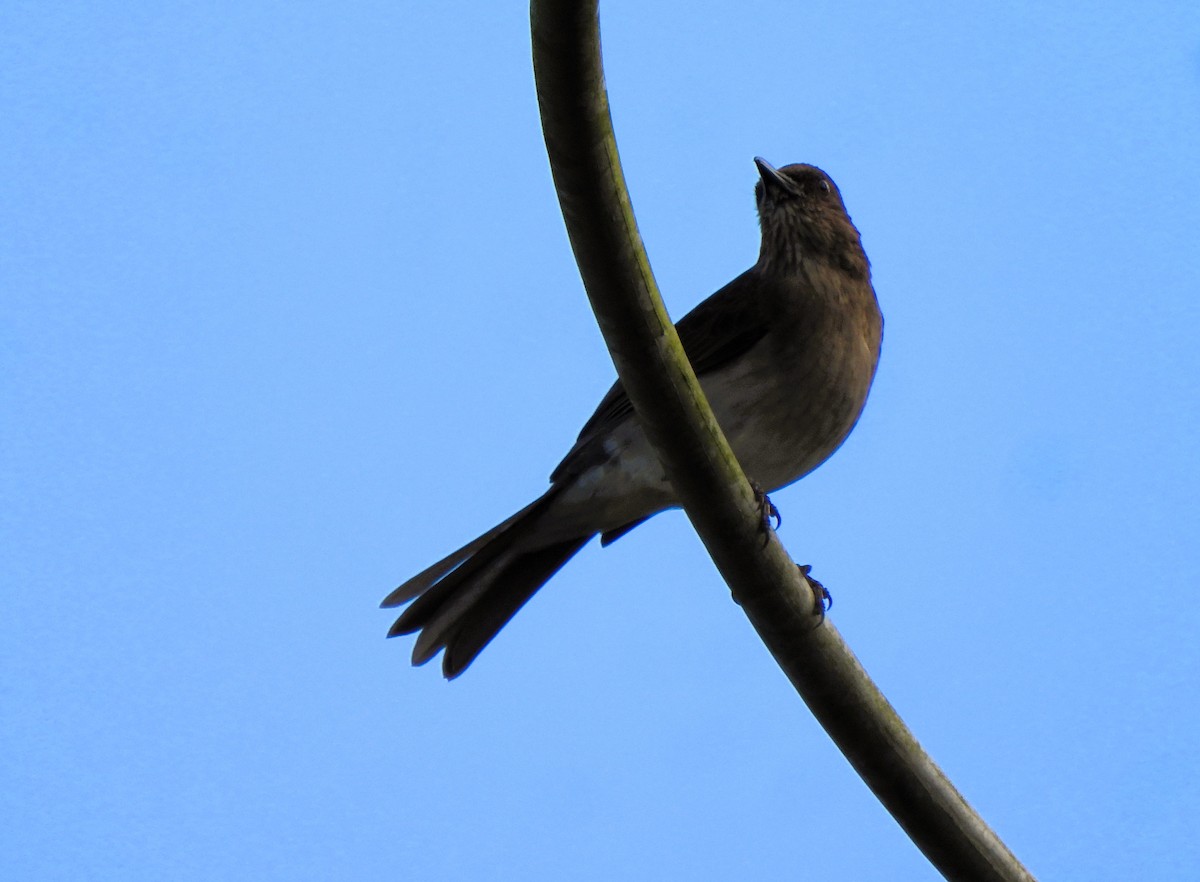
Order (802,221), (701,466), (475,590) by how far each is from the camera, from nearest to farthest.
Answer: (701,466) < (475,590) < (802,221)

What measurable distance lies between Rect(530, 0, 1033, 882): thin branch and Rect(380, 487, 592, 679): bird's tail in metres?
1.52

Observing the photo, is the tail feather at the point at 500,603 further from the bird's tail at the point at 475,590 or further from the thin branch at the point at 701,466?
the thin branch at the point at 701,466

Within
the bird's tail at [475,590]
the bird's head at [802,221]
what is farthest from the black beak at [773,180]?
the bird's tail at [475,590]

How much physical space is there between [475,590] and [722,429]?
3.74 ft

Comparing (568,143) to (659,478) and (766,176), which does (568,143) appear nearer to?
(659,478)

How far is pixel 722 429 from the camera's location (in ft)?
17.4

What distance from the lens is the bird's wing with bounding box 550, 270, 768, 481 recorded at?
18.0ft

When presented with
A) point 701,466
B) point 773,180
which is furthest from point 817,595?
point 773,180

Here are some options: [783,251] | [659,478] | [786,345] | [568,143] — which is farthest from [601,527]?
[568,143]

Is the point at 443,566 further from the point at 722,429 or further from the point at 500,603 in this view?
the point at 722,429

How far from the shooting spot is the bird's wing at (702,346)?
5.49 m

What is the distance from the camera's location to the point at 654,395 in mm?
3664

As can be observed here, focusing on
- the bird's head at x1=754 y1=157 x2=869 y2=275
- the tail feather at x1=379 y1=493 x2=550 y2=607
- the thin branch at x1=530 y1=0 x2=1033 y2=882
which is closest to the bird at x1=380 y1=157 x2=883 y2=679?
the tail feather at x1=379 y1=493 x2=550 y2=607

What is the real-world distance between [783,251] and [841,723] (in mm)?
2608
